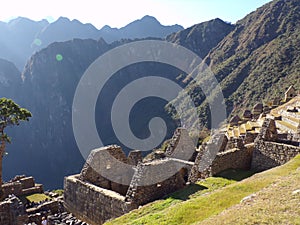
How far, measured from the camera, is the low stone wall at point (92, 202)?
9969 millimetres

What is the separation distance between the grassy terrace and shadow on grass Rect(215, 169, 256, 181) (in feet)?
0.29

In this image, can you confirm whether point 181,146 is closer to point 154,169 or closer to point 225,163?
point 225,163

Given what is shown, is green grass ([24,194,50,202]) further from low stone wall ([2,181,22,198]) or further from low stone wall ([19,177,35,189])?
low stone wall ([19,177,35,189])

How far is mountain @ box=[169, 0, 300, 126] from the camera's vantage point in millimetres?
82438

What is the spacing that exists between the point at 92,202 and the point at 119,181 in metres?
2.01

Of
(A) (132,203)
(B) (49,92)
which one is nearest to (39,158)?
(B) (49,92)

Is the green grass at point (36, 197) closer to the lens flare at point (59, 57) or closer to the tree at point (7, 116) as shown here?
the tree at point (7, 116)

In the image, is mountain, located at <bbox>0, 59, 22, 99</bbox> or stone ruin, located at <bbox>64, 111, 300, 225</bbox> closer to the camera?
stone ruin, located at <bbox>64, 111, 300, 225</bbox>

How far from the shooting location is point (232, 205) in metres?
7.09

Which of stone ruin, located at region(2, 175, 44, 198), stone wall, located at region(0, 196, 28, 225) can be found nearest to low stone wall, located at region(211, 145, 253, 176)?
stone wall, located at region(0, 196, 28, 225)

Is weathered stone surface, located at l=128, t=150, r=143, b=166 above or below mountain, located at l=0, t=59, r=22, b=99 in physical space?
below

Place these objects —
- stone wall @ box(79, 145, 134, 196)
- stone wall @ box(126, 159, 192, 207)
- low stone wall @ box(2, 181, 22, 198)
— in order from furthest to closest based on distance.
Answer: low stone wall @ box(2, 181, 22, 198), stone wall @ box(79, 145, 134, 196), stone wall @ box(126, 159, 192, 207)

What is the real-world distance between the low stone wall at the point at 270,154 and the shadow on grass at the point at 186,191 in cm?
289

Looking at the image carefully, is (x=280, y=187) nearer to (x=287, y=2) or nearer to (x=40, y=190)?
(x=40, y=190)
